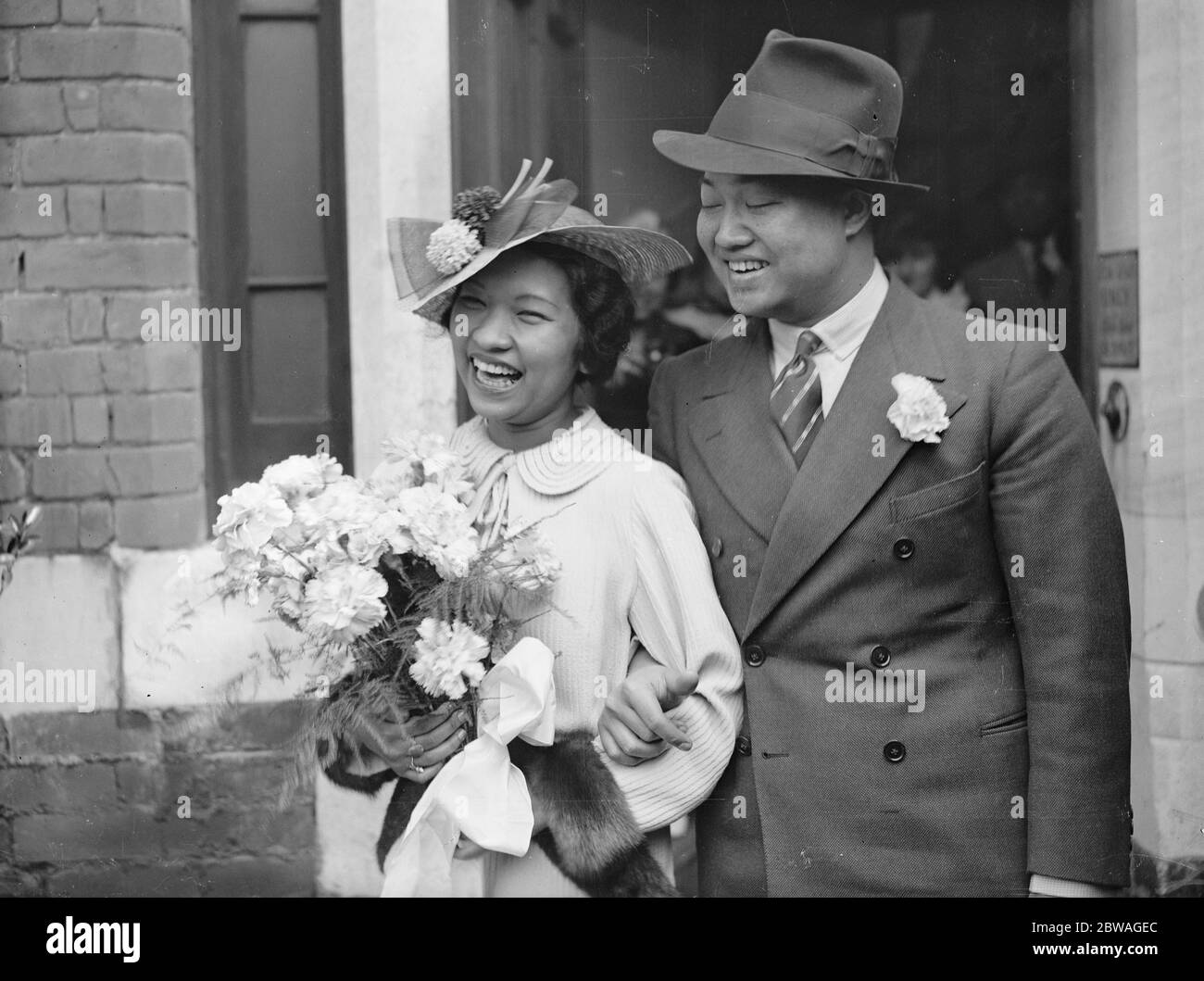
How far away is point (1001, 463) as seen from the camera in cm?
297

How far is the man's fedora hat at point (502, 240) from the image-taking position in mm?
3102

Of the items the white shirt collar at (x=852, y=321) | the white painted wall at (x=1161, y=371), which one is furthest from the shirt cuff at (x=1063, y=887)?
the white shirt collar at (x=852, y=321)

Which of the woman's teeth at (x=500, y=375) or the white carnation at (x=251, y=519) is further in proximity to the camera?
the woman's teeth at (x=500, y=375)

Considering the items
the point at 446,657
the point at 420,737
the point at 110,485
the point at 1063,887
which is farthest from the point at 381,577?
the point at 1063,887

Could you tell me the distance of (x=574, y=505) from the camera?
3.12 metres

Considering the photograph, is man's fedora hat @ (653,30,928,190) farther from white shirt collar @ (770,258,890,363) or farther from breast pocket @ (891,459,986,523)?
breast pocket @ (891,459,986,523)

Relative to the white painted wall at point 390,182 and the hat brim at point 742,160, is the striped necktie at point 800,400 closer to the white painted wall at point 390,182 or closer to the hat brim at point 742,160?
the hat brim at point 742,160

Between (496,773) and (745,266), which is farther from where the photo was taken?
(745,266)

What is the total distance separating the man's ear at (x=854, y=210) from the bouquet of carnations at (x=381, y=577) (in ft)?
3.18

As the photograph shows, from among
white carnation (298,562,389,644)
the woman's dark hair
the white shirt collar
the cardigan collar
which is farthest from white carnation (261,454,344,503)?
the white shirt collar

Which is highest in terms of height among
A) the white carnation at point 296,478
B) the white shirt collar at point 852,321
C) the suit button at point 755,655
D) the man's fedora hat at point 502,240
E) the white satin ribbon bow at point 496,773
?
the man's fedora hat at point 502,240

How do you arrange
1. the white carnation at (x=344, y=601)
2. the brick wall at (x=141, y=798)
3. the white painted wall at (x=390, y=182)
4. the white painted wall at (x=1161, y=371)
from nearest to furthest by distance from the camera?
the white carnation at (x=344, y=601) < the white painted wall at (x=1161, y=371) < the white painted wall at (x=390, y=182) < the brick wall at (x=141, y=798)

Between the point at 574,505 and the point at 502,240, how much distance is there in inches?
23.9

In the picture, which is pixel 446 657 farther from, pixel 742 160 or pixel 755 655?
pixel 742 160
